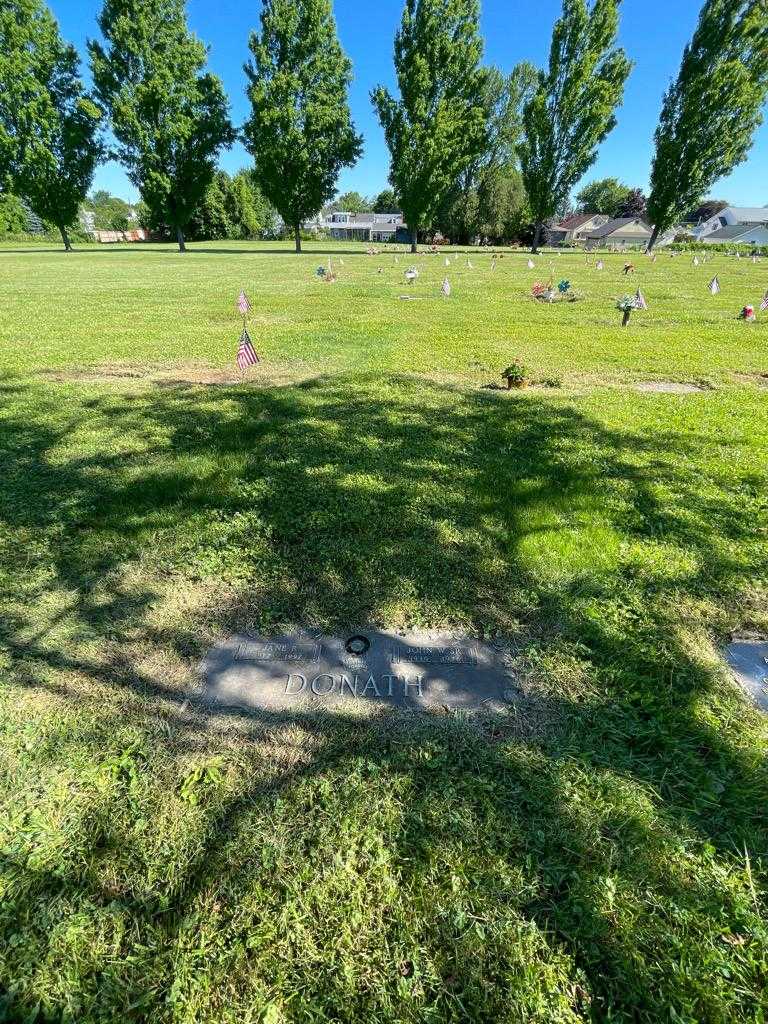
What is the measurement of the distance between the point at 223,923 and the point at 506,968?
2.94 feet

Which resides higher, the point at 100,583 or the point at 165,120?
the point at 165,120

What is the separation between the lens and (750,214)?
79.8 meters

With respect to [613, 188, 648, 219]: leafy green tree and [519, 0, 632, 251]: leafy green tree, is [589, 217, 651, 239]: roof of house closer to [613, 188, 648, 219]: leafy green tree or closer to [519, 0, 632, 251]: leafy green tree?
[613, 188, 648, 219]: leafy green tree

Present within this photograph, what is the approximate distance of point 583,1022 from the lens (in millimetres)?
1367

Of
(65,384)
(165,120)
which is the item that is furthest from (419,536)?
(165,120)

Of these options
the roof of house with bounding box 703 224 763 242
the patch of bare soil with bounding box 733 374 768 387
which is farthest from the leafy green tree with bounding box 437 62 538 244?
the patch of bare soil with bounding box 733 374 768 387

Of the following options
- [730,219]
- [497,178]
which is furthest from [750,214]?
[497,178]

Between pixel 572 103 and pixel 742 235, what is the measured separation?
173 feet

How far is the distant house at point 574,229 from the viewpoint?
264ft

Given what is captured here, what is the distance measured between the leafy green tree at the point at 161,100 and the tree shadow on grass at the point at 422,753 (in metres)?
41.7

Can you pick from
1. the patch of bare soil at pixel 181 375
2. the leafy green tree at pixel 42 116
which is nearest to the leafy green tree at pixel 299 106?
the leafy green tree at pixel 42 116

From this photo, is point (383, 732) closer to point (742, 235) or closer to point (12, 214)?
point (12, 214)

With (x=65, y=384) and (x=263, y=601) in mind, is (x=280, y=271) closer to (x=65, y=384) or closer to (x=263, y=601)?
(x=65, y=384)

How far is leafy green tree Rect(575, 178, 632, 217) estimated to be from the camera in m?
100
